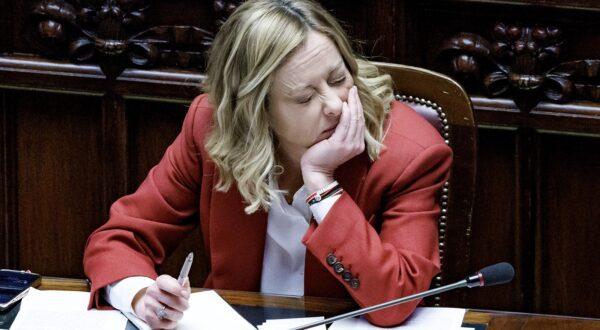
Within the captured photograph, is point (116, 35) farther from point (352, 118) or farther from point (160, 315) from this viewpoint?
point (160, 315)

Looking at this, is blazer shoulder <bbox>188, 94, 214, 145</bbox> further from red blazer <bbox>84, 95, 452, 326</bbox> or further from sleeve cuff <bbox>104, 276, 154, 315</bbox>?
sleeve cuff <bbox>104, 276, 154, 315</bbox>

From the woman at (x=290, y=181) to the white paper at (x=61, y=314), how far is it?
0.04 metres

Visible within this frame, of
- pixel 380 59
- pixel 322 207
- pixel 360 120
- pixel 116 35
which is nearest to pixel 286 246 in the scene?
pixel 322 207

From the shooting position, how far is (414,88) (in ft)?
7.76

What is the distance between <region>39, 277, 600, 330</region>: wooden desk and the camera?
1.95 metres

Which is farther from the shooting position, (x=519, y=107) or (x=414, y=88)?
(x=519, y=107)

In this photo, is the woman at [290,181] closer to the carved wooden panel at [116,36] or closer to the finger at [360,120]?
the finger at [360,120]

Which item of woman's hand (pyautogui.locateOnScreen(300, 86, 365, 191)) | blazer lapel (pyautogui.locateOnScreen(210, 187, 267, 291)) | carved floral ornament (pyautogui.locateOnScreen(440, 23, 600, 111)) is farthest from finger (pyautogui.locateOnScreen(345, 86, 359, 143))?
carved floral ornament (pyautogui.locateOnScreen(440, 23, 600, 111))

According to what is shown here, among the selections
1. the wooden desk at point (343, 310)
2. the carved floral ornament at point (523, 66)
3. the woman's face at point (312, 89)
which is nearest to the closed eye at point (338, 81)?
the woman's face at point (312, 89)

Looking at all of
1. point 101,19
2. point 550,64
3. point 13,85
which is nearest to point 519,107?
point 550,64

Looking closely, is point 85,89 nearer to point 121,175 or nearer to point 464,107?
point 121,175

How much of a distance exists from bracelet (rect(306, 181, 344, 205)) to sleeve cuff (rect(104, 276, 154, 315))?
1.13 ft

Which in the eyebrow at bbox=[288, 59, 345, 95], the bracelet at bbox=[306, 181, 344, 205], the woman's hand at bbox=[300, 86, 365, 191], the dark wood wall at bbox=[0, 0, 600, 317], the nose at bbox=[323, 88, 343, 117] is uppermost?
the eyebrow at bbox=[288, 59, 345, 95]

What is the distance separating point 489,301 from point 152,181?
4.00 ft
